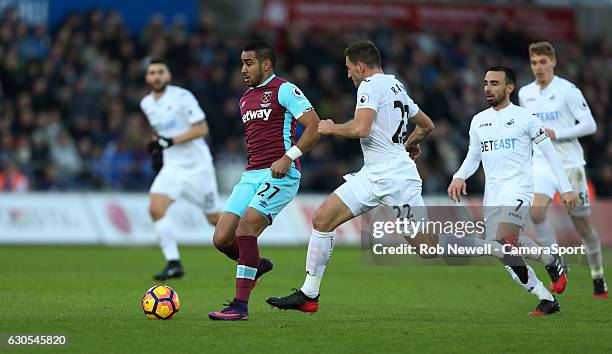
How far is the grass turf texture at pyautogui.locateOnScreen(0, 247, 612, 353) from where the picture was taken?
805 centimetres

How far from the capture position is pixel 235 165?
23969mm

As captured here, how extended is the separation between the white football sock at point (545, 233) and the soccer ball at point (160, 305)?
176 inches

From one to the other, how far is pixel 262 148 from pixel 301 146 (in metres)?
0.60

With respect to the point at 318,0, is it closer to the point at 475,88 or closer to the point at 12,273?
the point at 475,88

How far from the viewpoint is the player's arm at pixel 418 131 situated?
10.2 m

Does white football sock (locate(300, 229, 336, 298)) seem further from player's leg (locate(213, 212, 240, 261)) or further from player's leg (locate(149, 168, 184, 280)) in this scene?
player's leg (locate(149, 168, 184, 280))

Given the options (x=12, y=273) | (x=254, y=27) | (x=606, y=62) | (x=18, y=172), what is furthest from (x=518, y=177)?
(x=606, y=62)

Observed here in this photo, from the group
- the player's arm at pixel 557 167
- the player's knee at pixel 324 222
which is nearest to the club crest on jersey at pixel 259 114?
the player's knee at pixel 324 222

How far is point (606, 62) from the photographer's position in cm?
3322

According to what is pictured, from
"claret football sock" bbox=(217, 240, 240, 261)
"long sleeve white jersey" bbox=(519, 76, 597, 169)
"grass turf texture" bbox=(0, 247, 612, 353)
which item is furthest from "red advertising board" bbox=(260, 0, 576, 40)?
"claret football sock" bbox=(217, 240, 240, 261)

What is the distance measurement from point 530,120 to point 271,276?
18.8ft

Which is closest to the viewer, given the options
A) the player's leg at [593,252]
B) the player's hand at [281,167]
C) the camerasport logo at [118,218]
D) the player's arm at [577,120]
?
the player's hand at [281,167]

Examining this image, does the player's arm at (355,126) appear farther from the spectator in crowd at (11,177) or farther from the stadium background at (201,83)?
the spectator in crowd at (11,177)

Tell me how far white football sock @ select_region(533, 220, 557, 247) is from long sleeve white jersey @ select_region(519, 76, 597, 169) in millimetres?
817
